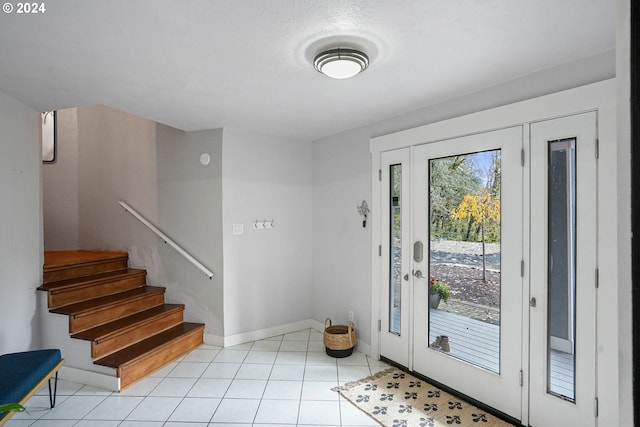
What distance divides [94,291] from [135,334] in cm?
70

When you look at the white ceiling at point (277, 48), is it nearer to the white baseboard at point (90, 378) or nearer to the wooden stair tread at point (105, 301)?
the wooden stair tread at point (105, 301)

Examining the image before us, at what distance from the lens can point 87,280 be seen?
3.53 meters

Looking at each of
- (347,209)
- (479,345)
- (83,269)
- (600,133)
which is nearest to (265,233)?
(347,209)

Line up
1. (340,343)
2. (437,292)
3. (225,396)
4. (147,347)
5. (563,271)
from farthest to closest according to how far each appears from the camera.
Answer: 1. (340,343)
2. (147,347)
3. (437,292)
4. (225,396)
5. (563,271)

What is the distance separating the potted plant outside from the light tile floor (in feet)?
2.83

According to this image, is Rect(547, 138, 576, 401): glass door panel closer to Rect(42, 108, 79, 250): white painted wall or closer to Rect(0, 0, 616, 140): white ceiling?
Rect(0, 0, 616, 140): white ceiling

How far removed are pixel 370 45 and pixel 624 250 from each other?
165cm

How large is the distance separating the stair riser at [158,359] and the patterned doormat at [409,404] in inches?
65.3

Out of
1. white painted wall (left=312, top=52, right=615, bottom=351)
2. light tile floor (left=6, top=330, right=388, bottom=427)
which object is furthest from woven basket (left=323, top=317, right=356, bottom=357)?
white painted wall (left=312, top=52, right=615, bottom=351)

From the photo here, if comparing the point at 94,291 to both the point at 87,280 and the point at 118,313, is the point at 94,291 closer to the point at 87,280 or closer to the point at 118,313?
the point at 87,280

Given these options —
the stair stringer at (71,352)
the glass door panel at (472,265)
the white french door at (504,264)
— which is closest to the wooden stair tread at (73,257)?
the stair stringer at (71,352)

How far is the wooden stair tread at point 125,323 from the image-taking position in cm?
294

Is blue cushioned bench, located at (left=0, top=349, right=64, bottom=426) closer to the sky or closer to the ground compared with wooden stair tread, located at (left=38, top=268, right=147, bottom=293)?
closer to the ground

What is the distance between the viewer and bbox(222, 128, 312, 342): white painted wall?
372 cm
